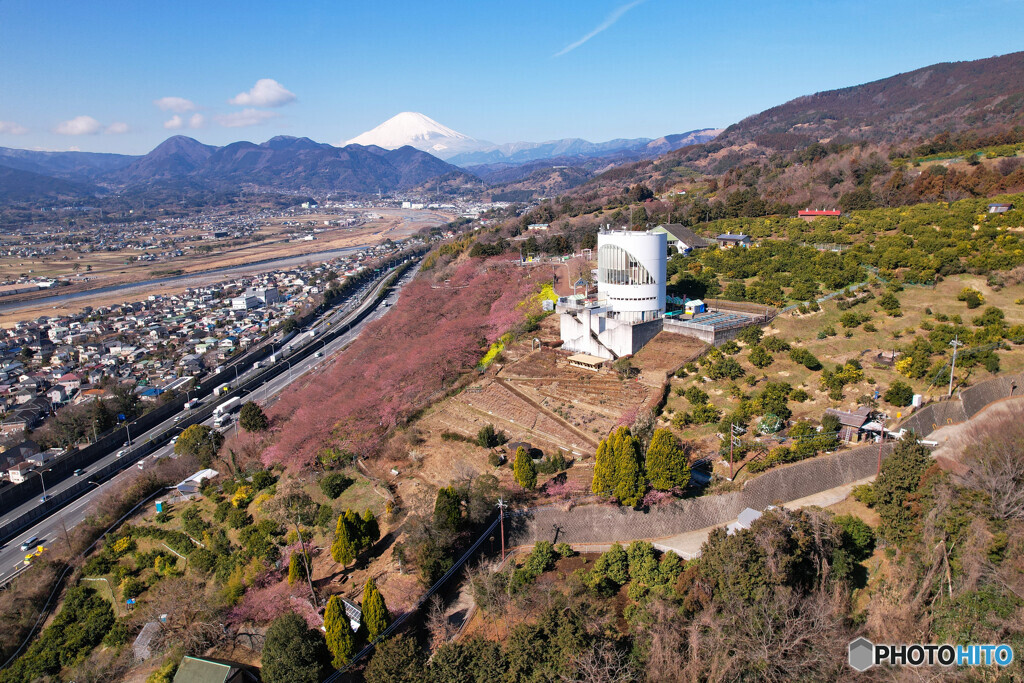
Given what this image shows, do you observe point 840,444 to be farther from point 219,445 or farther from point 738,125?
point 738,125

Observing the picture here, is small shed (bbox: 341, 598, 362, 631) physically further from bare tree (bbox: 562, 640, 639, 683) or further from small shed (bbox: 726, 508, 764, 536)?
small shed (bbox: 726, 508, 764, 536)

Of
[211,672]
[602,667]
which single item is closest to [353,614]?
[211,672]

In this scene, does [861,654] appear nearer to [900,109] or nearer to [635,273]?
[635,273]

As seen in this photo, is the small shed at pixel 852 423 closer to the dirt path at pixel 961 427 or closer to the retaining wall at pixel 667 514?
the retaining wall at pixel 667 514

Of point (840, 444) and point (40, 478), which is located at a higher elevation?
point (840, 444)

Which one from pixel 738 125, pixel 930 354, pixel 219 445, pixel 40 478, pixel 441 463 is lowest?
pixel 40 478

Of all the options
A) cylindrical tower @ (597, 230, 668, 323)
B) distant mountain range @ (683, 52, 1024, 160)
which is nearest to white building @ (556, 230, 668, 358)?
cylindrical tower @ (597, 230, 668, 323)

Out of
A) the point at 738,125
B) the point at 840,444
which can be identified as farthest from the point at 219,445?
the point at 738,125

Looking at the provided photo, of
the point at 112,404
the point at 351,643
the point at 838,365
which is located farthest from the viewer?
the point at 112,404

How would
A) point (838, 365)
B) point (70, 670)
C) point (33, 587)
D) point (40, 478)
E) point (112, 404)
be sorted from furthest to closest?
1. point (112, 404)
2. point (40, 478)
3. point (838, 365)
4. point (33, 587)
5. point (70, 670)
